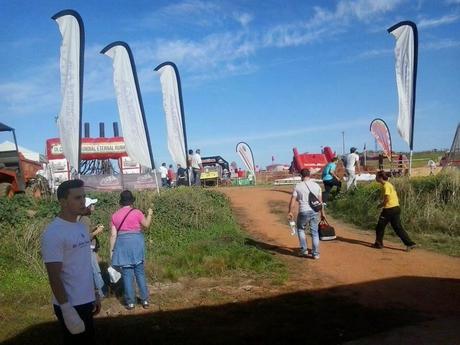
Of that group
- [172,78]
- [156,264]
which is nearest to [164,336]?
[156,264]

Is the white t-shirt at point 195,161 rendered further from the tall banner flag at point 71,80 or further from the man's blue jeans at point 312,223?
the man's blue jeans at point 312,223

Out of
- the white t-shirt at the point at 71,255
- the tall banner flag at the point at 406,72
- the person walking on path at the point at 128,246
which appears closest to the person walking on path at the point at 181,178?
the tall banner flag at the point at 406,72

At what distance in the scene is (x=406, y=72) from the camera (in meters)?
15.3

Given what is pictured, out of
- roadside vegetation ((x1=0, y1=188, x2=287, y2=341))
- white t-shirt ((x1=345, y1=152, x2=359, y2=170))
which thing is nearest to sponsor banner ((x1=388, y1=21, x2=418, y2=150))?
white t-shirt ((x1=345, y1=152, x2=359, y2=170))

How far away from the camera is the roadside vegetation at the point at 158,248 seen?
7395mm

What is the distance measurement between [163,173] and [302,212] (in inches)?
673

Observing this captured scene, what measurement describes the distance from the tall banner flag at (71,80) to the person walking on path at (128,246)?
6346 mm

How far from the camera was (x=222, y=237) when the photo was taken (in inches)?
452

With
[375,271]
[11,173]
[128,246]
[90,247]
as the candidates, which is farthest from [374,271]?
[11,173]

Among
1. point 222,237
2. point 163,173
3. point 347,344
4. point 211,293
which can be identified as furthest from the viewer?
point 163,173

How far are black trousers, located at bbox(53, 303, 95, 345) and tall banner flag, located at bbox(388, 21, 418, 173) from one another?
1379cm

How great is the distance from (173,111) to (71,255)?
13.9 meters

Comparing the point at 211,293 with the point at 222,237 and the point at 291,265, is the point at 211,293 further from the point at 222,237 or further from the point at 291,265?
the point at 222,237

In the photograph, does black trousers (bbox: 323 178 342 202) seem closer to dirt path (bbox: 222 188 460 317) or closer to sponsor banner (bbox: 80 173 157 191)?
dirt path (bbox: 222 188 460 317)
